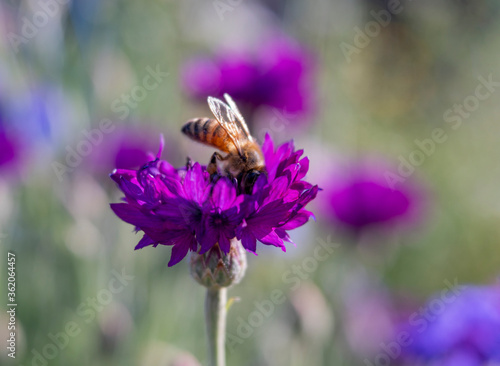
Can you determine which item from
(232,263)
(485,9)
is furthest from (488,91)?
(232,263)

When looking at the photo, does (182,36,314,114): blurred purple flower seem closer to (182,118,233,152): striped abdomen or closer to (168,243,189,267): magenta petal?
(182,118,233,152): striped abdomen

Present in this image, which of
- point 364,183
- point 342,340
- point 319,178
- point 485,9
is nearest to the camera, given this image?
point 342,340

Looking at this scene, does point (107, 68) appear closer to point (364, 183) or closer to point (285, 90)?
point (285, 90)

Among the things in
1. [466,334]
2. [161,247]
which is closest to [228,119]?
[466,334]

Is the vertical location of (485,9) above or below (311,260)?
above

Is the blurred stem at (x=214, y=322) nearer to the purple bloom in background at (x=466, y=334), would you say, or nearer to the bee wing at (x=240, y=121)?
the bee wing at (x=240, y=121)

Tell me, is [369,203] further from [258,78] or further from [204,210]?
[204,210]

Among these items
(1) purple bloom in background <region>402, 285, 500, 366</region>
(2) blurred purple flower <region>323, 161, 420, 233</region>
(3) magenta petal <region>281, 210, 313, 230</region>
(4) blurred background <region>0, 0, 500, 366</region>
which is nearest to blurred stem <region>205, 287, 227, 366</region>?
(3) magenta petal <region>281, 210, 313, 230</region>

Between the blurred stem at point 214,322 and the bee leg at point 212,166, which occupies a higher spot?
the bee leg at point 212,166

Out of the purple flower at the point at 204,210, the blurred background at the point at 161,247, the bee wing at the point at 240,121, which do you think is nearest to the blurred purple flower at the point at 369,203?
the blurred background at the point at 161,247
